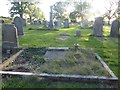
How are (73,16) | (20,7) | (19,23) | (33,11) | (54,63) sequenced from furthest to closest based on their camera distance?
(73,16), (33,11), (20,7), (19,23), (54,63)

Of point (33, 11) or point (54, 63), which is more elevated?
point (33, 11)

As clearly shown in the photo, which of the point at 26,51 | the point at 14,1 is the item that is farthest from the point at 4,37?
the point at 14,1

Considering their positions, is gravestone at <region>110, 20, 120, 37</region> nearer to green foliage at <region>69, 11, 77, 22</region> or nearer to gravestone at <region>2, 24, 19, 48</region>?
gravestone at <region>2, 24, 19, 48</region>

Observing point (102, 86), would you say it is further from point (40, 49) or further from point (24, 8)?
point (24, 8)

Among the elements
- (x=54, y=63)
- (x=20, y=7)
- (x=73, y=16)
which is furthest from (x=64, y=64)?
(x=73, y=16)

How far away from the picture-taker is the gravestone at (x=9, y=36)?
1034 cm

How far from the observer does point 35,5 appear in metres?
40.7

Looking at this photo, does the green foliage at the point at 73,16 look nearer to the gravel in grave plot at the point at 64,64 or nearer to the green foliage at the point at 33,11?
the green foliage at the point at 33,11

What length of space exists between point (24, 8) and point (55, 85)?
3484 cm

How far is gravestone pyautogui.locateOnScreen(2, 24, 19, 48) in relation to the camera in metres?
10.3

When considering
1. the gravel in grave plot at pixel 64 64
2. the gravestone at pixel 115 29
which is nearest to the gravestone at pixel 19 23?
the gravestone at pixel 115 29

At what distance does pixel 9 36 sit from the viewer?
10461mm

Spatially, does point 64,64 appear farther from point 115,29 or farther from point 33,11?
point 33,11

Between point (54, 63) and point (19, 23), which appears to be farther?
point (19, 23)
